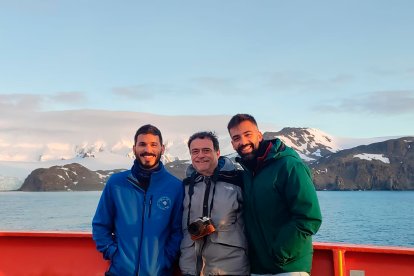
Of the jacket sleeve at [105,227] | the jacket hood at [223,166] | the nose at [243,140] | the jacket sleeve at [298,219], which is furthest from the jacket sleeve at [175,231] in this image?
the jacket sleeve at [298,219]

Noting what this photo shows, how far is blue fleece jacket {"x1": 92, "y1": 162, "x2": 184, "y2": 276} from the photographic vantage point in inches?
153

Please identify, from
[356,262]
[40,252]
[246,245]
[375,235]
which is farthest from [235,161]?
[375,235]

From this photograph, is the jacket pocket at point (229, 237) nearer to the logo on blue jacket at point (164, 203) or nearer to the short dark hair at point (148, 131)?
the logo on blue jacket at point (164, 203)

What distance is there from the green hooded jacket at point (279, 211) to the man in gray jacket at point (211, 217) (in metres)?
0.10

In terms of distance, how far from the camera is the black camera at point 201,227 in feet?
12.1

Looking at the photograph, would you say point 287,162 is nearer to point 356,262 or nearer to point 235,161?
point 235,161

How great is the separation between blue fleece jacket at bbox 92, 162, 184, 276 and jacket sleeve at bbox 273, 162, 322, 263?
3.20ft

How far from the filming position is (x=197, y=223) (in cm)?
369

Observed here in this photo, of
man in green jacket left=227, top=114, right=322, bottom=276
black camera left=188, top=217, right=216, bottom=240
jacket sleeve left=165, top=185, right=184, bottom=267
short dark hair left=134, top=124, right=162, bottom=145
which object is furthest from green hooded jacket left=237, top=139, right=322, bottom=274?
short dark hair left=134, top=124, right=162, bottom=145

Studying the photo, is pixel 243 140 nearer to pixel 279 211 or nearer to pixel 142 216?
pixel 279 211

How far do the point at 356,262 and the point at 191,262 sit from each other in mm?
1549

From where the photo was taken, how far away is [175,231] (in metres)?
4.05

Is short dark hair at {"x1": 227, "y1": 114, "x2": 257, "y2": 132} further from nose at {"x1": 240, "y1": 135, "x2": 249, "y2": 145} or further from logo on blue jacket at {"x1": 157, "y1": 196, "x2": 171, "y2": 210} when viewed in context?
logo on blue jacket at {"x1": 157, "y1": 196, "x2": 171, "y2": 210}

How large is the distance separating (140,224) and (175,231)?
0.32 m
